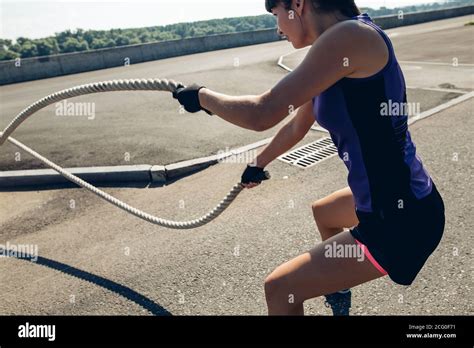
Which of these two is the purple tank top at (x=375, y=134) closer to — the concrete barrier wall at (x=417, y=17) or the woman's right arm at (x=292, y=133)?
the woman's right arm at (x=292, y=133)

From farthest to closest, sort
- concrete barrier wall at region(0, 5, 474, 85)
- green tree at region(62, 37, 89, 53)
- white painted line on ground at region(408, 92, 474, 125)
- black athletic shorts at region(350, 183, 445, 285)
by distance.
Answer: green tree at region(62, 37, 89, 53) → concrete barrier wall at region(0, 5, 474, 85) → white painted line on ground at region(408, 92, 474, 125) → black athletic shorts at region(350, 183, 445, 285)

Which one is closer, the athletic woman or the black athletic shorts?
the athletic woman

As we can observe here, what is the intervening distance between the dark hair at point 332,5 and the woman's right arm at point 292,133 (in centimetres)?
71

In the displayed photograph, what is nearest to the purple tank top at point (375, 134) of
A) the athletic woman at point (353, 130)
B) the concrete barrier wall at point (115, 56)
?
the athletic woman at point (353, 130)

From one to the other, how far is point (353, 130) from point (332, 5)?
1.93 ft

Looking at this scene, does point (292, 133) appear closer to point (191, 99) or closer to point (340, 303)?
point (191, 99)

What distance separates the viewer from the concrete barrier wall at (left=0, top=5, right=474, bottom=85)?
59.1 feet

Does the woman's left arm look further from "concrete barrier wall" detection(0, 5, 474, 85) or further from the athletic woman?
"concrete barrier wall" detection(0, 5, 474, 85)

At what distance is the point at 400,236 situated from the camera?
1.92m

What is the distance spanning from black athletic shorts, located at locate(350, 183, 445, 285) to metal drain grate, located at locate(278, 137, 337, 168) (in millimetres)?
3375
